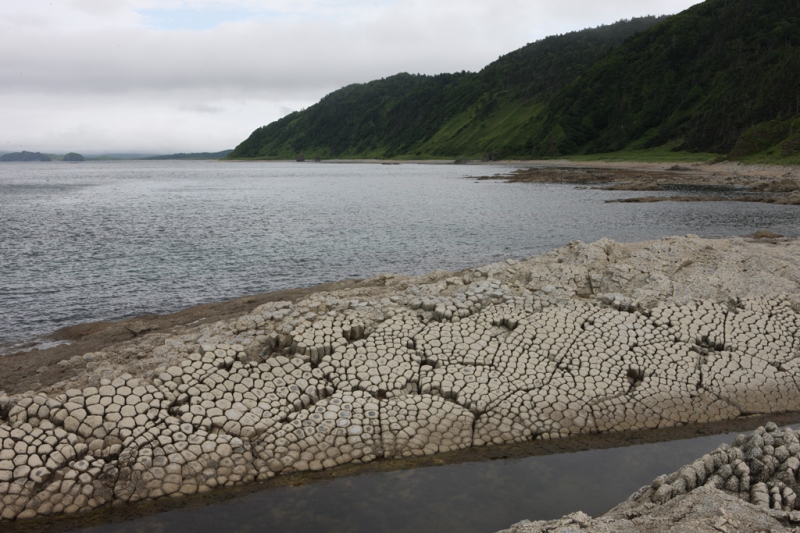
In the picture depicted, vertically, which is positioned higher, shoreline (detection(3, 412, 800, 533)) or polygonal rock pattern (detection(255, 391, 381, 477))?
polygonal rock pattern (detection(255, 391, 381, 477))

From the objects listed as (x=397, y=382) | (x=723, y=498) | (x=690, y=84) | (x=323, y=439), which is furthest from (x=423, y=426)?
(x=690, y=84)

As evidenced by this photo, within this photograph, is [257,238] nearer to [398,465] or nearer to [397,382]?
[397,382]

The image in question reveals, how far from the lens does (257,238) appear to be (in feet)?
101

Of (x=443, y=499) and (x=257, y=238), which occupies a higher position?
(x=257, y=238)

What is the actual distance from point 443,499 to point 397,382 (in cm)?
263

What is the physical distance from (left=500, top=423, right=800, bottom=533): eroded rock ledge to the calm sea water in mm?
14875

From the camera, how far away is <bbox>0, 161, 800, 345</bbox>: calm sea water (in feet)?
60.8

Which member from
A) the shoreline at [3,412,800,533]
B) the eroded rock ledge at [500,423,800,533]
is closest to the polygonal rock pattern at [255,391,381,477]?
the shoreline at [3,412,800,533]

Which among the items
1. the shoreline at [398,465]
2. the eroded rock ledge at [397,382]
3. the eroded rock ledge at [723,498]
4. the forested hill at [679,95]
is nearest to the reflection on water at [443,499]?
the shoreline at [398,465]

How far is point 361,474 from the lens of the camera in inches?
318

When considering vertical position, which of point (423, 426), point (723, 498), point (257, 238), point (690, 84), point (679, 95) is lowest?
point (423, 426)

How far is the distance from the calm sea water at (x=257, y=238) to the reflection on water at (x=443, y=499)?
1064cm

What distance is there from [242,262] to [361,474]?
1750cm

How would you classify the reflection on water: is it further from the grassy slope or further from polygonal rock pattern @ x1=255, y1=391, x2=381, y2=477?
the grassy slope
